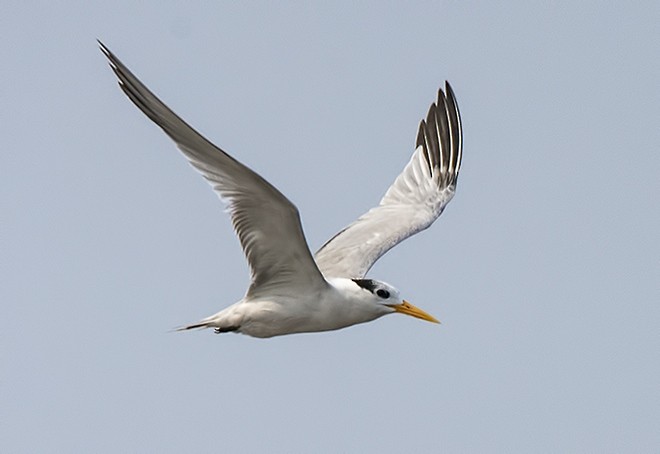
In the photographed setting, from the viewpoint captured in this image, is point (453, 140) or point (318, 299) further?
point (453, 140)

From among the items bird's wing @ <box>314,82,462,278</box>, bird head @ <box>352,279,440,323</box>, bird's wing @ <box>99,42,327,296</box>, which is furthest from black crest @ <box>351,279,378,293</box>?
bird's wing @ <box>314,82,462,278</box>

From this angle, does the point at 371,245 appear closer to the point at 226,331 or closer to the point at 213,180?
the point at 226,331

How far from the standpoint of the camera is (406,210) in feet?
57.3

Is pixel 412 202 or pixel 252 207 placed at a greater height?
pixel 412 202

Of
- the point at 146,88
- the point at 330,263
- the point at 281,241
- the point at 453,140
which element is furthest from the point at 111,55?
the point at 453,140

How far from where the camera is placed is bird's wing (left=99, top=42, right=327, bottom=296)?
11.5 m

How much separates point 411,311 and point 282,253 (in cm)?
177

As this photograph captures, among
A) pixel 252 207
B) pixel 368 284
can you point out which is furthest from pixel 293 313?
pixel 252 207

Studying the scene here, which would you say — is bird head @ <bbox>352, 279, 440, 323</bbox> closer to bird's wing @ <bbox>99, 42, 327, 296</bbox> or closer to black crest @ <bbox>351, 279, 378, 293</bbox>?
black crest @ <bbox>351, 279, 378, 293</bbox>

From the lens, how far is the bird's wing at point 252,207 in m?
Answer: 11.5

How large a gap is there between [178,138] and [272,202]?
1158 millimetres

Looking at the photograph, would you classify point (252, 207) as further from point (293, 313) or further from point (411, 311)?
point (411, 311)

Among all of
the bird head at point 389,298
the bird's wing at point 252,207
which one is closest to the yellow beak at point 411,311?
the bird head at point 389,298

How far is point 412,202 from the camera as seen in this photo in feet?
58.6
